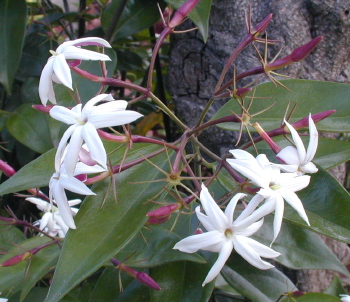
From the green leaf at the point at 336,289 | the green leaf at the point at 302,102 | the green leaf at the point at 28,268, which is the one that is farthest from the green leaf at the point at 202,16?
the green leaf at the point at 336,289

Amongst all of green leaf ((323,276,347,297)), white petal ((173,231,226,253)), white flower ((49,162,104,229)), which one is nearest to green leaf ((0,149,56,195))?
white flower ((49,162,104,229))

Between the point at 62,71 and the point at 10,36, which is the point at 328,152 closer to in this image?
the point at 62,71

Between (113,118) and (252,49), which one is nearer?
(113,118)

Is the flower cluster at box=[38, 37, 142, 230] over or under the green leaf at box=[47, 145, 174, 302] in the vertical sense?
over

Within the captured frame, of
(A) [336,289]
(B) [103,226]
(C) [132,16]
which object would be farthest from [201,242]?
(C) [132,16]

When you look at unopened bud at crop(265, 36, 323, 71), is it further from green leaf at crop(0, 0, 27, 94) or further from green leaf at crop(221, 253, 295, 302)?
green leaf at crop(0, 0, 27, 94)
